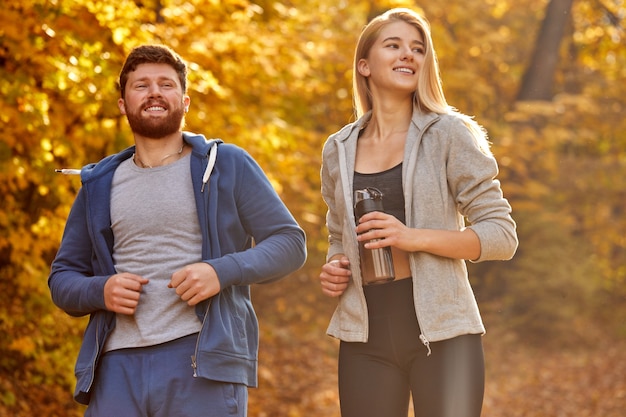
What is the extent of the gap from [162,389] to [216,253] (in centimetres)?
48

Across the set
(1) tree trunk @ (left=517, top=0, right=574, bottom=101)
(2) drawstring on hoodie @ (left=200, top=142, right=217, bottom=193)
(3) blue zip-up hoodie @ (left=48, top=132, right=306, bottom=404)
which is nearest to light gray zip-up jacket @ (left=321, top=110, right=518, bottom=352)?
(3) blue zip-up hoodie @ (left=48, top=132, right=306, bottom=404)

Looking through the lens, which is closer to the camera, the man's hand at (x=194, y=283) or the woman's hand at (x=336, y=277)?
the man's hand at (x=194, y=283)

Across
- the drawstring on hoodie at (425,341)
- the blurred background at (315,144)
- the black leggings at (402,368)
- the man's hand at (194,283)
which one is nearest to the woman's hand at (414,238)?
the black leggings at (402,368)

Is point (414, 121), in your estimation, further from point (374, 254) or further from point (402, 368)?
point (402, 368)

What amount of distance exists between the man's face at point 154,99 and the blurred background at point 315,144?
3.01 meters

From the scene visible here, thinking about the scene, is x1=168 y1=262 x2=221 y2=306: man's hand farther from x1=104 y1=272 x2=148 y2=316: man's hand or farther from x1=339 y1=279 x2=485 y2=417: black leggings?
x1=339 y1=279 x2=485 y2=417: black leggings

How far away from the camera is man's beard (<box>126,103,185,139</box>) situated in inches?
126

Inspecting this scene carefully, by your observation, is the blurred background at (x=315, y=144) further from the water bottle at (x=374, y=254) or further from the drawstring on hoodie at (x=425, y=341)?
the drawstring on hoodie at (x=425, y=341)

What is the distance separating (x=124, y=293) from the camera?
9.82 feet

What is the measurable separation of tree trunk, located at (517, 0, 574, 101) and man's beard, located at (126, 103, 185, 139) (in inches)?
545

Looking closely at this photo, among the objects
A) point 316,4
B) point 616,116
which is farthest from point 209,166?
point 616,116

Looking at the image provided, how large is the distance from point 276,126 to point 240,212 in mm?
4917

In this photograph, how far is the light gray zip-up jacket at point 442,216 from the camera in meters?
3.06

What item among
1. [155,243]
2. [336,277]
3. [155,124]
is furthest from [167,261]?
[336,277]
